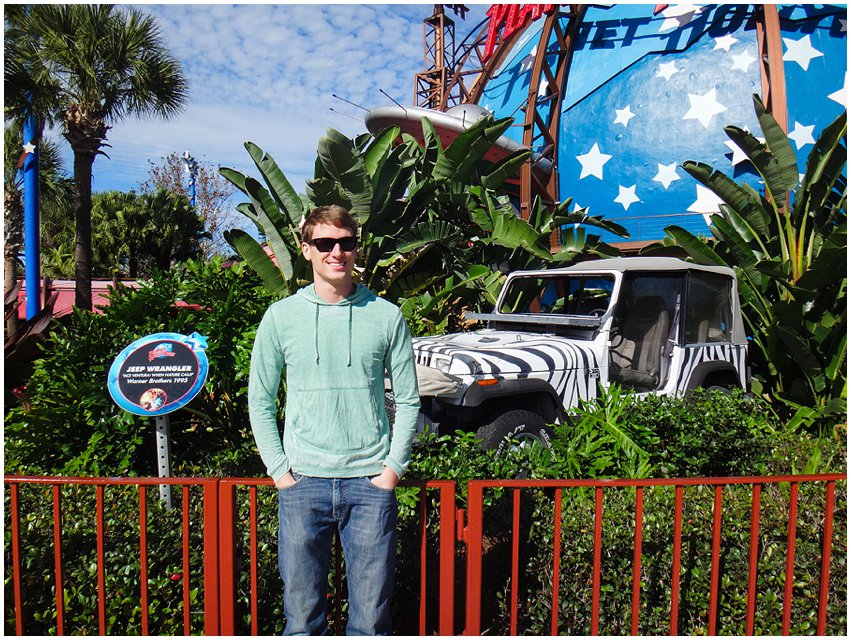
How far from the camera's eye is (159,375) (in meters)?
3.18

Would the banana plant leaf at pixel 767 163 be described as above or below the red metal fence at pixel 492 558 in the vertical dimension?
above

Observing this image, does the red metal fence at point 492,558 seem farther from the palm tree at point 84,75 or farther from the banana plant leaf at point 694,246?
the palm tree at point 84,75

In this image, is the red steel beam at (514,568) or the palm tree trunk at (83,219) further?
the palm tree trunk at (83,219)

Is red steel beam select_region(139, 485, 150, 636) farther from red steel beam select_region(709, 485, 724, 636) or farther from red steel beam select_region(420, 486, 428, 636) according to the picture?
red steel beam select_region(709, 485, 724, 636)

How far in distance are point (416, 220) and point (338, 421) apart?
242 inches

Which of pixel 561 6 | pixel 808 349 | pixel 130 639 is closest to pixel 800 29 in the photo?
pixel 561 6

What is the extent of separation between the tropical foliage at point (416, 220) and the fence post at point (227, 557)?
4332mm

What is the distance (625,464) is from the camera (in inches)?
146

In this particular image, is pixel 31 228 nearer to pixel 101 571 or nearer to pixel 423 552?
pixel 101 571

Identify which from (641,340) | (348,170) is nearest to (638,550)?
(641,340)

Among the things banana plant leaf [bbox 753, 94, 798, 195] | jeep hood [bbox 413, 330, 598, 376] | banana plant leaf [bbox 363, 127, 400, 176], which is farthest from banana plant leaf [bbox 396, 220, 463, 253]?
banana plant leaf [bbox 753, 94, 798, 195]

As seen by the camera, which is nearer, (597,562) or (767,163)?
(597,562)

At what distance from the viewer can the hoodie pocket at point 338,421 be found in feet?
6.50

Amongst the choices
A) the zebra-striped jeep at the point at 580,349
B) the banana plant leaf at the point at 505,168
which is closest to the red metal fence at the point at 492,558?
the zebra-striped jeep at the point at 580,349
